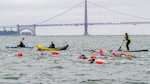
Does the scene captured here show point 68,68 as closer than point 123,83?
No

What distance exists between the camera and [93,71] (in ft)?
83.1

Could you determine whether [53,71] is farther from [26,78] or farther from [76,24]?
[76,24]

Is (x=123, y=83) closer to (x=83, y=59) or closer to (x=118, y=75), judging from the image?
(x=118, y=75)

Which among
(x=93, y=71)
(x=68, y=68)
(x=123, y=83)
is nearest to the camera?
(x=123, y=83)

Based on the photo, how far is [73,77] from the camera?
23.0 metres

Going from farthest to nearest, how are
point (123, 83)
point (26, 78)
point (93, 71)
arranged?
point (93, 71)
point (26, 78)
point (123, 83)

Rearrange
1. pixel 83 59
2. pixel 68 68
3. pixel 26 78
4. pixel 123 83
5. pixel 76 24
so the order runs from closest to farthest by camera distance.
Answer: pixel 123 83
pixel 26 78
pixel 68 68
pixel 83 59
pixel 76 24

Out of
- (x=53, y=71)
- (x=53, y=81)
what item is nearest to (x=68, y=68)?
(x=53, y=71)

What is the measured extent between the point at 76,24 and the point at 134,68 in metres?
119

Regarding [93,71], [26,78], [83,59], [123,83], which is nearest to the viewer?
[123,83]

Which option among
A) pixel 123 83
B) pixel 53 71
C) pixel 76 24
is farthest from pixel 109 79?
pixel 76 24

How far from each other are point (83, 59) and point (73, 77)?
33.5ft

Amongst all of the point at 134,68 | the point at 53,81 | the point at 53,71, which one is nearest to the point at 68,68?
the point at 53,71

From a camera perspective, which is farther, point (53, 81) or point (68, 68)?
point (68, 68)
